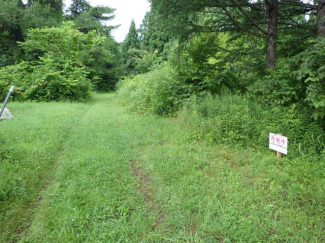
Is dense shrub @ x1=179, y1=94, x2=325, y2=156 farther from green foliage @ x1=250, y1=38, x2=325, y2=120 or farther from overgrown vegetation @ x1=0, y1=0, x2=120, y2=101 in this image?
overgrown vegetation @ x1=0, y1=0, x2=120, y2=101

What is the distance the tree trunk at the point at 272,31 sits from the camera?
18.4 feet

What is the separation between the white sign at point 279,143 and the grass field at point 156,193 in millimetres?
250

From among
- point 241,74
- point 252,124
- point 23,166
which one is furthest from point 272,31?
point 23,166

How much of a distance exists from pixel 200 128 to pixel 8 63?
72.4 ft

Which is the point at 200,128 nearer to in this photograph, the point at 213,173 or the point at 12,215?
the point at 213,173

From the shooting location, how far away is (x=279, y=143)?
352 cm

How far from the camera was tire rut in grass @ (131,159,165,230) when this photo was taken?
2.52 metres

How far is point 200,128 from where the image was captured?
5.11 meters

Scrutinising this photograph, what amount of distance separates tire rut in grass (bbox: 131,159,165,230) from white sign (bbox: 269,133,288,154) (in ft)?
7.77

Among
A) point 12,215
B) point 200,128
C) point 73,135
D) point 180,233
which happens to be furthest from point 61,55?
point 180,233

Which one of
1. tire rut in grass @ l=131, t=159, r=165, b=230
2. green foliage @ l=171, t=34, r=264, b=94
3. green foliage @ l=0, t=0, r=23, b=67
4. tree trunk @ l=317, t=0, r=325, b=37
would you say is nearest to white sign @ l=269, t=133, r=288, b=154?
tire rut in grass @ l=131, t=159, r=165, b=230

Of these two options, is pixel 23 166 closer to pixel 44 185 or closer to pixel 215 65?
pixel 44 185

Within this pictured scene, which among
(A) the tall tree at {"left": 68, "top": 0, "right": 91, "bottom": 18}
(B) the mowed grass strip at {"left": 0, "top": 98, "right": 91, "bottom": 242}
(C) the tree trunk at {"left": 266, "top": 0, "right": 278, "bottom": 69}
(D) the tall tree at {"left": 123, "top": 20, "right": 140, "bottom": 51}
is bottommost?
(B) the mowed grass strip at {"left": 0, "top": 98, "right": 91, "bottom": 242}

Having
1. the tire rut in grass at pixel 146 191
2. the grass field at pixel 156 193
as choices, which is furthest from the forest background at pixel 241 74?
the tire rut in grass at pixel 146 191
